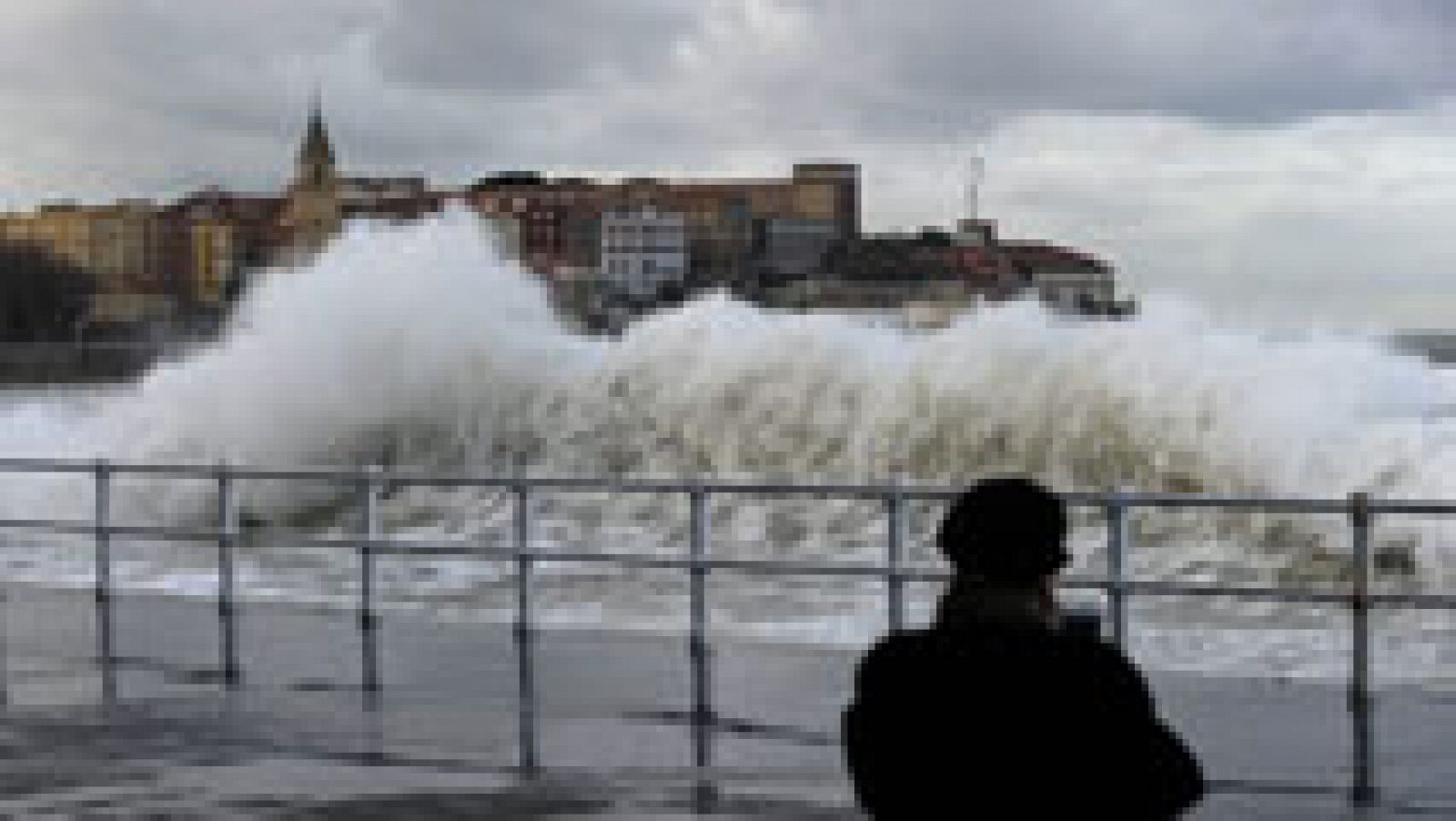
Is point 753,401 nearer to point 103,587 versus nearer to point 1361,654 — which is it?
point 103,587

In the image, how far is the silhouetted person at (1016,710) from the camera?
4.31m

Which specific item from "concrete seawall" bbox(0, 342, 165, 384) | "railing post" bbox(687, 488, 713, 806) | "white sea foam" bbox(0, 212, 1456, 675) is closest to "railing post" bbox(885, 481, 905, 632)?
"railing post" bbox(687, 488, 713, 806)

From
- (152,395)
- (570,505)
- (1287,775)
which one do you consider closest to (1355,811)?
(1287,775)

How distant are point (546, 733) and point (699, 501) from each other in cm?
139

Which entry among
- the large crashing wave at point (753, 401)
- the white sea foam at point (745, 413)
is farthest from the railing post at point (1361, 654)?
the large crashing wave at point (753, 401)

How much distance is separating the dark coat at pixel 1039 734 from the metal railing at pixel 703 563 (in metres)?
5.49

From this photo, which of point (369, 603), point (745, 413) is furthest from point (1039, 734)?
point (745, 413)

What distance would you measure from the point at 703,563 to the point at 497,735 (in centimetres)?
139

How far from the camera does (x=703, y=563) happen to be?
12.4 metres

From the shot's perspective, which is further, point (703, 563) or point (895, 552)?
point (703, 563)

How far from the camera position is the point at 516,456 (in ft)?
104

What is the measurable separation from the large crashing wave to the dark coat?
56.0ft

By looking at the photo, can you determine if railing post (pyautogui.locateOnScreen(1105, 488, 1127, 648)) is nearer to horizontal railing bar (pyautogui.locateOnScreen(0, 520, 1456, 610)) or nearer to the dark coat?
horizontal railing bar (pyautogui.locateOnScreen(0, 520, 1456, 610))

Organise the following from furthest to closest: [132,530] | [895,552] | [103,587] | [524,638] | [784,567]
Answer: [103,587] < [132,530] < [524,638] < [784,567] < [895,552]
